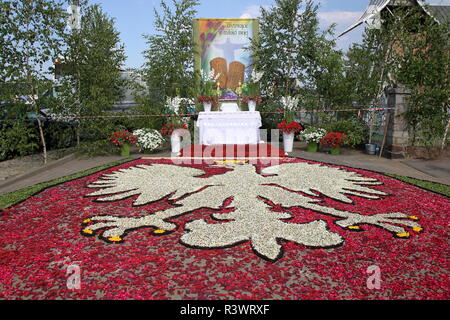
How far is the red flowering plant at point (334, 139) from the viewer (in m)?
9.54

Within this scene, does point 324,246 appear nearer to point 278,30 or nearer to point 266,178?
point 266,178

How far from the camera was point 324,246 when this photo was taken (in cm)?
345

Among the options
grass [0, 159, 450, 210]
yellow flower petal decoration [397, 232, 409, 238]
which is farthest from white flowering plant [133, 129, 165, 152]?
yellow flower petal decoration [397, 232, 409, 238]

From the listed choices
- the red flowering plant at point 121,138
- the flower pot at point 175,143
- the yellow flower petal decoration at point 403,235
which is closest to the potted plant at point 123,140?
the red flowering plant at point 121,138

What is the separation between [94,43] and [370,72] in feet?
27.9

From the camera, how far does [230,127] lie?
10.7 metres

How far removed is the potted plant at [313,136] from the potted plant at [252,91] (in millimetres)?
2112

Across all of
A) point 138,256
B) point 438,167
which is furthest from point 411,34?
point 138,256

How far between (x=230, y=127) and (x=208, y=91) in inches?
89.1

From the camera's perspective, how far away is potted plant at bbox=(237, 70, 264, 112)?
1141 cm

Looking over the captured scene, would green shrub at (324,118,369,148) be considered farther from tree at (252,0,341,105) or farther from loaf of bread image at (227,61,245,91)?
loaf of bread image at (227,61,245,91)

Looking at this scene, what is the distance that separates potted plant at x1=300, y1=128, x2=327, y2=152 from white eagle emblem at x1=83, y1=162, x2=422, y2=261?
102 inches

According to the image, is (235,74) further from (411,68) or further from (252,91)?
(411,68)

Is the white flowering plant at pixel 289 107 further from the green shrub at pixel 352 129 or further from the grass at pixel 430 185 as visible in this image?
the grass at pixel 430 185
